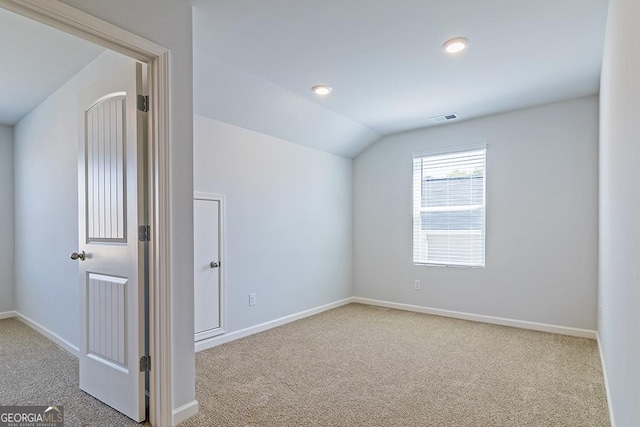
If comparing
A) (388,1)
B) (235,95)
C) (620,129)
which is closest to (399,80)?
(388,1)

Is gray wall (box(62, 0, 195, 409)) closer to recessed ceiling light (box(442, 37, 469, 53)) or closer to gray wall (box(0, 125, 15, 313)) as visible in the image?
recessed ceiling light (box(442, 37, 469, 53))

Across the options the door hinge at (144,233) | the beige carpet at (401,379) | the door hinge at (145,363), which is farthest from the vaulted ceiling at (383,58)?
the beige carpet at (401,379)

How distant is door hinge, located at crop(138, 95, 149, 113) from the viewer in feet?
6.45

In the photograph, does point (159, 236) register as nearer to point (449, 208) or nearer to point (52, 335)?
point (52, 335)

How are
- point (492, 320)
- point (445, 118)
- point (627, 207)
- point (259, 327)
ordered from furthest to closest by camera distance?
point (445, 118)
point (492, 320)
point (259, 327)
point (627, 207)

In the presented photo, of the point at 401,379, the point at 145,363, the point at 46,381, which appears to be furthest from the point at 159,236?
the point at 401,379

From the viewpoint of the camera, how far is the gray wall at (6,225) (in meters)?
4.21

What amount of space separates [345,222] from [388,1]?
3366 mm

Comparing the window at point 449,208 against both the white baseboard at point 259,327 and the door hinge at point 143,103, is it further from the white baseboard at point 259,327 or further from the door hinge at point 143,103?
the door hinge at point 143,103

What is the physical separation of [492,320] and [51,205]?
4785 millimetres

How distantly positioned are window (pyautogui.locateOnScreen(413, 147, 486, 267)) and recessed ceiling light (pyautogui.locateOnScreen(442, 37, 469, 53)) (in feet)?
6.13

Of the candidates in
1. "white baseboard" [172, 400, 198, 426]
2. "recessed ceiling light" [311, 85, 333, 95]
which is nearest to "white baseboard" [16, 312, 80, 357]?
"white baseboard" [172, 400, 198, 426]

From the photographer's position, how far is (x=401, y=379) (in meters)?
2.54

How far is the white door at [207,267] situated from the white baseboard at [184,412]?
3.79 feet
